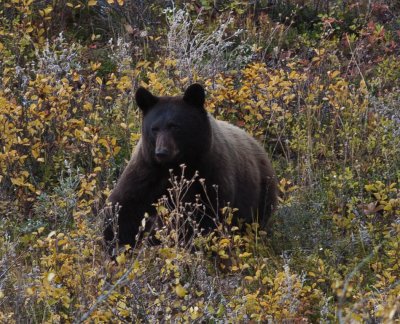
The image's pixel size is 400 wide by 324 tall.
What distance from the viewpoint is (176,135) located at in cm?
712

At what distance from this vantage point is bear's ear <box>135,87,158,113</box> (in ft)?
23.6

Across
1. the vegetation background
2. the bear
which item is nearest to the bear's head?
the bear

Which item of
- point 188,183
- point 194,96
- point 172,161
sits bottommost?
point 172,161

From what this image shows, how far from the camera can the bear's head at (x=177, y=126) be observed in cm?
707

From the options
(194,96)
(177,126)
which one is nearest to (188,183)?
(177,126)

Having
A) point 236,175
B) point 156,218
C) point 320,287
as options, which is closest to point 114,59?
point 236,175

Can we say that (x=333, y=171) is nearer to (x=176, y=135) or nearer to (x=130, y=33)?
(x=176, y=135)

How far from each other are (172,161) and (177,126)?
23 centimetres

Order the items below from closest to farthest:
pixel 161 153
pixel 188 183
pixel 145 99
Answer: pixel 188 183
pixel 161 153
pixel 145 99

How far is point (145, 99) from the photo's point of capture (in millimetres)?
7254

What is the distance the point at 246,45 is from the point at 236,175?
10.2 feet

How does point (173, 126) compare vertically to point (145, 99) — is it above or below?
below

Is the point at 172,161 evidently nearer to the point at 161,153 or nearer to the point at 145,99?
the point at 161,153

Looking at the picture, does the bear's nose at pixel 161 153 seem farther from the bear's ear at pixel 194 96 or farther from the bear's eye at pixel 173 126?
the bear's ear at pixel 194 96
